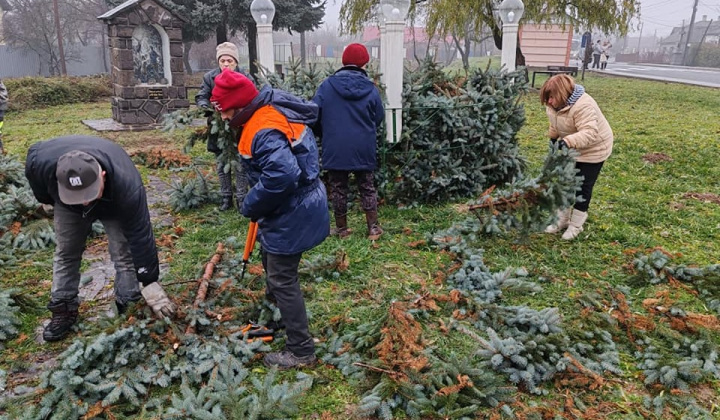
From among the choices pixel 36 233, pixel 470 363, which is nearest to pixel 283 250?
pixel 470 363

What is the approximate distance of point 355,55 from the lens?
17.0ft

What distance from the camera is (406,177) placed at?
634 centimetres

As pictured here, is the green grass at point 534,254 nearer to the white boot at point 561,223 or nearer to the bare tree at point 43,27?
the white boot at point 561,223

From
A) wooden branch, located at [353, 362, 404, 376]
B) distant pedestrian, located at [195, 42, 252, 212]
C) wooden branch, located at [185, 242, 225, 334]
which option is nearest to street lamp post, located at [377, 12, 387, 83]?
distant pedestrian, located at [195, 42, 252, 212]

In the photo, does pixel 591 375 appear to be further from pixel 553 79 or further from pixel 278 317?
pixel 553 79

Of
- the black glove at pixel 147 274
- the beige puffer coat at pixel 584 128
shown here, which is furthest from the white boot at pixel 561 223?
the black glove at pixel 147 274

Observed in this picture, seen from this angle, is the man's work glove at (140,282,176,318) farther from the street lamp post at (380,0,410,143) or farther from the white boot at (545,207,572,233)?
the white boot at (545,207,572,233)

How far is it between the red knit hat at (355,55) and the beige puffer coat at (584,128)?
1.84 metres

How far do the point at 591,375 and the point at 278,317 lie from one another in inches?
80.6

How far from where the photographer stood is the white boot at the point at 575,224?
216 inches

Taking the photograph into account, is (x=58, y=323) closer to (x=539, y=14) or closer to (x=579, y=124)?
(x=579, y=124)

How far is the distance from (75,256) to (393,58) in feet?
12.8

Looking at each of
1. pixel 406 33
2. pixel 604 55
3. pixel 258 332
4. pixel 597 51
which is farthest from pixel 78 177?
pixel 406 33

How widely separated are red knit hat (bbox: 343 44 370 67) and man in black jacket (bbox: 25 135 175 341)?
2482mm
